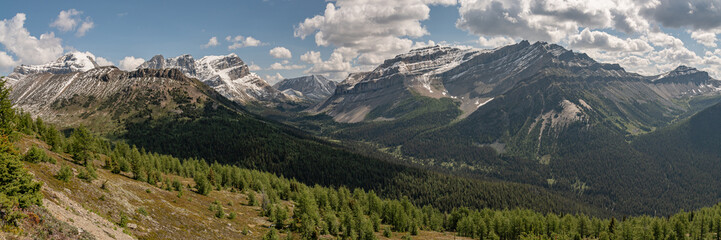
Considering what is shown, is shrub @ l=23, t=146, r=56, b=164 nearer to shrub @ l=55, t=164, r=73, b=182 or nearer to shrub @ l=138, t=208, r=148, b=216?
shrub @ l=55, t=164, r=73, b=182

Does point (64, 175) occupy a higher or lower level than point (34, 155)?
lower

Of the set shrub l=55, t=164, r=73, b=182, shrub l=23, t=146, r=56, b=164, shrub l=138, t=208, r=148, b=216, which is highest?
shrub l=23, t=146, r=56, b=164

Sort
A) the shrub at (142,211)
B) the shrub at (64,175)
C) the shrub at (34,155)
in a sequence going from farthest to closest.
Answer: the shrub at (142,211) → the shrub at (34,155) → the shrub at (64,175)

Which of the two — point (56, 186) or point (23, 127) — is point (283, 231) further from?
point (23, 127)

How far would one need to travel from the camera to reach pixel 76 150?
234 feet

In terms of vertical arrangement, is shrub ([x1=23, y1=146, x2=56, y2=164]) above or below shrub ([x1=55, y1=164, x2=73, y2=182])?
above

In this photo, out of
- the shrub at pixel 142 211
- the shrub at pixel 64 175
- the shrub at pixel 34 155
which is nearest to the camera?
the shrub at pixel 64 175

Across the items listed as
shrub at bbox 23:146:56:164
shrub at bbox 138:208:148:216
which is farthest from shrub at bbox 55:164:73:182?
shrub at bbox 138:208:148:216

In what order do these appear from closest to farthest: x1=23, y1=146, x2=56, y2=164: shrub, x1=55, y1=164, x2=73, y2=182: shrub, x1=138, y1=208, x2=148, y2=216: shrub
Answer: x1=55, y1=164, x2=73, y2=182: shrub → x1=23, y1=146, x2=56, y2=164: shrub → x1=138, y1=208, x2=148, y2=216: shrub

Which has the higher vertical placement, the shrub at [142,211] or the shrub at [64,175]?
the shrub at [64,175]

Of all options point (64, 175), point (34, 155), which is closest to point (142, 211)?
point (64, 175)

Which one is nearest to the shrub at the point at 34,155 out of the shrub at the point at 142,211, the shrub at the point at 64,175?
the shrub at the point at 64,175

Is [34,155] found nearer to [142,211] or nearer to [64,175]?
[64,175]

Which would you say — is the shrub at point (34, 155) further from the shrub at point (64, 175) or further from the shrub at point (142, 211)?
the shrub at point (142, 211)
